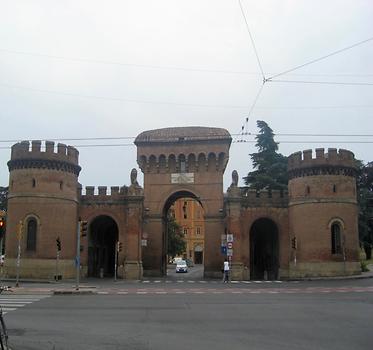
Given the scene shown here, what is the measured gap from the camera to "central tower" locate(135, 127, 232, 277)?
164 feet

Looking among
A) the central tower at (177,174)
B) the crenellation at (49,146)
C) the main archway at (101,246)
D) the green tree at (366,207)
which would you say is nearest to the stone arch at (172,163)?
the central tower at (177,174)

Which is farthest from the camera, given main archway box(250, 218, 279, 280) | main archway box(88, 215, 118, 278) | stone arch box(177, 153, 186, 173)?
stone arch box(177, 153, 186, 173)

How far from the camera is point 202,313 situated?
18.2m

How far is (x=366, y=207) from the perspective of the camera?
64938 millimetres

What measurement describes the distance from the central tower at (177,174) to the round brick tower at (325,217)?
8325 mm

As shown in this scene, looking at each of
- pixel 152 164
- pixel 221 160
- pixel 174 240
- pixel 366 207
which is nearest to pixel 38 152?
pixel 152 164

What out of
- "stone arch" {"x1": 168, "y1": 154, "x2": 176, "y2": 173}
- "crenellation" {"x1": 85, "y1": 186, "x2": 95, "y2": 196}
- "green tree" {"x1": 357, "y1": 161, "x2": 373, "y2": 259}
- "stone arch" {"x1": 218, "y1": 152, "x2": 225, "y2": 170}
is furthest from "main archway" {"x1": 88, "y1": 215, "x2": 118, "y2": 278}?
"green tree" {"x1": 357, "y1": 161, "x2": 373, "y2": 259}

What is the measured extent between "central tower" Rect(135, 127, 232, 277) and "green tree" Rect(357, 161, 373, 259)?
15.3 meters

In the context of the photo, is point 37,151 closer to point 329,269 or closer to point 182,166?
point 182,166

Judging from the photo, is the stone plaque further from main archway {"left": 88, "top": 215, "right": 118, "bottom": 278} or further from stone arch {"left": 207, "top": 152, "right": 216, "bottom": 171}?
main archway {"left": 88, "top": 215, "right": 118, "bottom": 278}

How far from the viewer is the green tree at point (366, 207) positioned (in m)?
60.5

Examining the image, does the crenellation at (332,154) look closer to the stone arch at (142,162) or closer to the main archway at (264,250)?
the main archway at (264,250)

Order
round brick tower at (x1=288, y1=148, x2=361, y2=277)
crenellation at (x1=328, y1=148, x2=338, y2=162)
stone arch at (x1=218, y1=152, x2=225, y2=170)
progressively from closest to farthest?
1. round brick tower at (x1=288, y1=148, x2=361, y2=277)
2. crenellation at (x1=328, y1=148, x2=338, y2=162)
3. stone arch at (x1=218, y1=152, x2=225, y2=170)

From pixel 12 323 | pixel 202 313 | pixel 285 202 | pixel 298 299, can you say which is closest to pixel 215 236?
pixel 285 202
